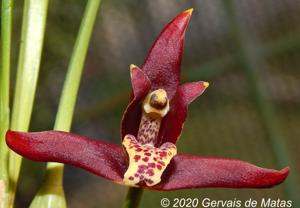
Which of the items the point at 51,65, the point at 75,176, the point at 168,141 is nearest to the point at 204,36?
the point at 51,65

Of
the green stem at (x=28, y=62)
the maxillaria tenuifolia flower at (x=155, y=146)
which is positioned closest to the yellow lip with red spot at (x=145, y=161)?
the maxillaria tenuifolia flower at (x=155, y=146)

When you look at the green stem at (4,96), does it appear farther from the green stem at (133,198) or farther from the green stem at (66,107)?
the green stem at (133,198)

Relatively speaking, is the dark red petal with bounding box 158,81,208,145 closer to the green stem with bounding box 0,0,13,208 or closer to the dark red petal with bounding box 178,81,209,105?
the dark red petal with bounding box 178,81,209,105

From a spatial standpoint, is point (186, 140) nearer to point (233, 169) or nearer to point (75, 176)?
point (75, 176)

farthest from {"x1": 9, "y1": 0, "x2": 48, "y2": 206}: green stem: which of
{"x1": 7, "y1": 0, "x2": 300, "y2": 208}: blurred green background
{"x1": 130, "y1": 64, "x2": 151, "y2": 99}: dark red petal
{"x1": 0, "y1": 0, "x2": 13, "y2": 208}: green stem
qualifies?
{"x1": 7, "y1": 0, "x2": 300, "y2": 208}: blurred green background

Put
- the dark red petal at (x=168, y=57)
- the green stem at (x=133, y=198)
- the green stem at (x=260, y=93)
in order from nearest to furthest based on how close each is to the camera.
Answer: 1. the green stem at (x=133, y=198)
2. the dark red petal at (x=168, y=57)
3. the green stem at (x=260, y=93)

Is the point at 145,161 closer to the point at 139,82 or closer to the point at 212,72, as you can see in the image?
the point at 139,82
